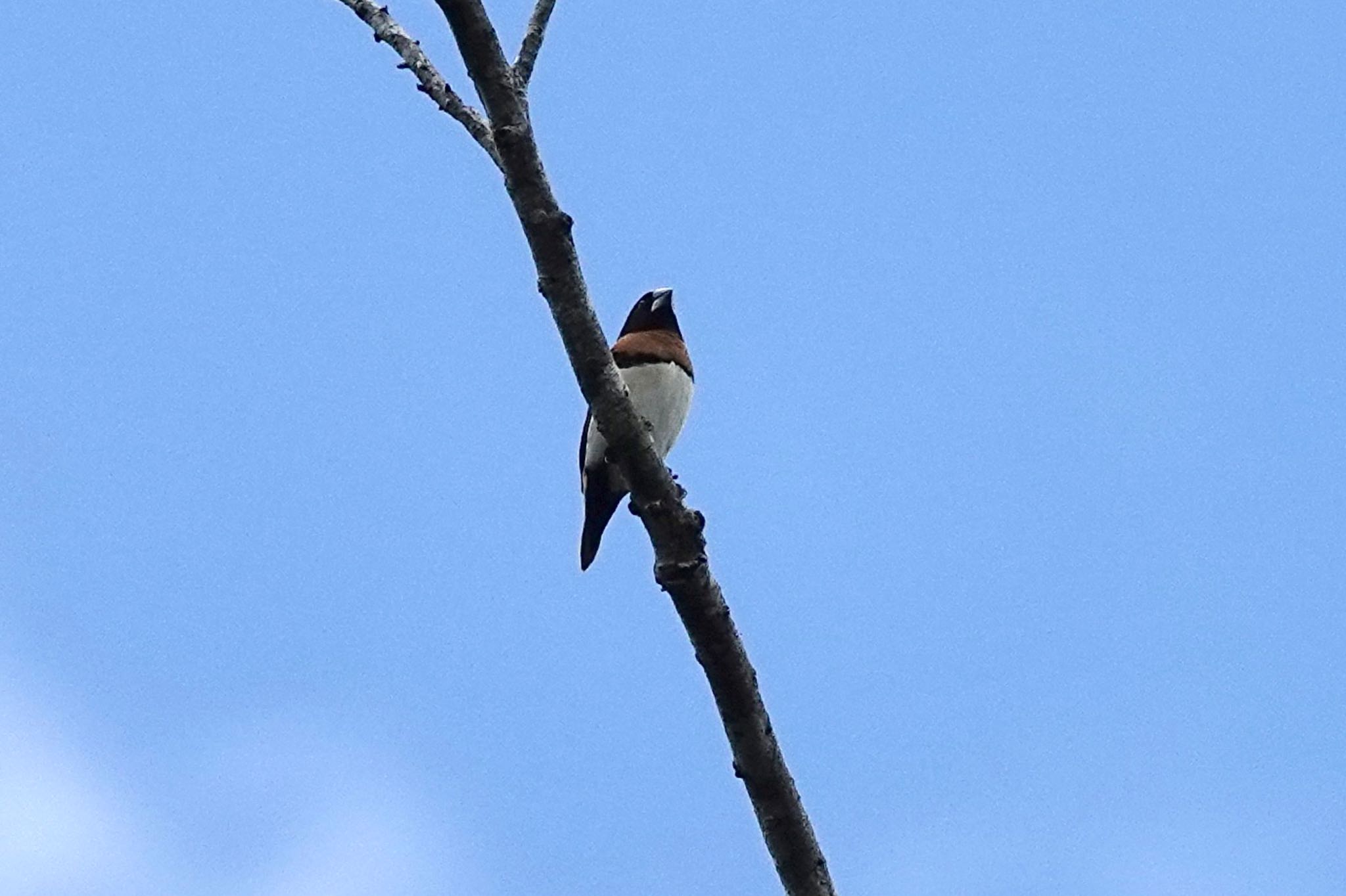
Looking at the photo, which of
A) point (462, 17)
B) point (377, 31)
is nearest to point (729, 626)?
point (462, 17)

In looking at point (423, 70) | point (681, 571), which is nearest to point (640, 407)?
point (423, 70)

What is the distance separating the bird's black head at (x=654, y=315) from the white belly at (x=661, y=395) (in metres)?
0.63

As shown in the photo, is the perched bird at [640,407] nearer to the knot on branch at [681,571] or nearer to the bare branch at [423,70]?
the bare branch at [423,70]

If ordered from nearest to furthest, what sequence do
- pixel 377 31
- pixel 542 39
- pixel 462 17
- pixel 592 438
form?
pixel 462 17
pixel 542 39
pixel 377 31
pixel 592 438

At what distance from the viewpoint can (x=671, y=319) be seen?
8.26 metres

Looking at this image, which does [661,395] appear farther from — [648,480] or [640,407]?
[648,480]

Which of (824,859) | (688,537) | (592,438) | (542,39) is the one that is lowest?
(824,859)

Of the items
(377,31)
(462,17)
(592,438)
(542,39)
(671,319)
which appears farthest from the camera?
(671,319)

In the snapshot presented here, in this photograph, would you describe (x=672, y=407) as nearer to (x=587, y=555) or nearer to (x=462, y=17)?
(x=587, y=555)

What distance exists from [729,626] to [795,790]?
36 cm

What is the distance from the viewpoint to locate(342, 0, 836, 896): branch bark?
11.5 feet

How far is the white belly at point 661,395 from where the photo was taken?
24.1 feet

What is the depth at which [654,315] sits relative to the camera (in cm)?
823

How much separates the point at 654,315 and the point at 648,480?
4554 mm
